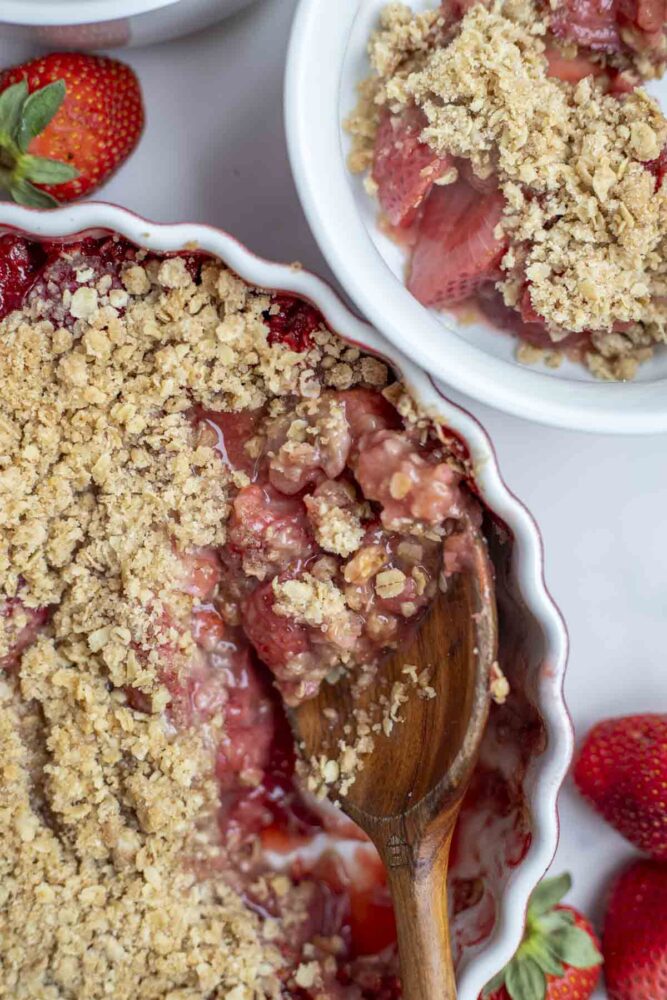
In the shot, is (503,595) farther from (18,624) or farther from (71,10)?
(71,10)

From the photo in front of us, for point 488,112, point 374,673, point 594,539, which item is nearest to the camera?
point 488,112

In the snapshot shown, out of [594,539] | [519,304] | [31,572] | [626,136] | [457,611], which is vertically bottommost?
[594,539]

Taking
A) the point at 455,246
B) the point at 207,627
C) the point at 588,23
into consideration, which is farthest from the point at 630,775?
the point at 588,23

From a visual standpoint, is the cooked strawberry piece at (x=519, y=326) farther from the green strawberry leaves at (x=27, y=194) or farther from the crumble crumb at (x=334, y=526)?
the green strawberry leaves at (x=27, y=194)

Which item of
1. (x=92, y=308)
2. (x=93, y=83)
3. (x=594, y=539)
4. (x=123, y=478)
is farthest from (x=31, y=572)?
(x=594, y=539)

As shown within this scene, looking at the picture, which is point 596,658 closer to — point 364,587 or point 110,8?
point 364,587

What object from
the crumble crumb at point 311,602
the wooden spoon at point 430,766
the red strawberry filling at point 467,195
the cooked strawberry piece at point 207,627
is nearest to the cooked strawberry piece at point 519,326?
the red strawberry filling at point 467,195

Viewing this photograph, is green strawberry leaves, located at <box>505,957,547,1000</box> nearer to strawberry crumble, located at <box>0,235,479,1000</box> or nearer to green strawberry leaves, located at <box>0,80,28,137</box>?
strawberry crumble, located at <box>0,235,479,1000</box>
